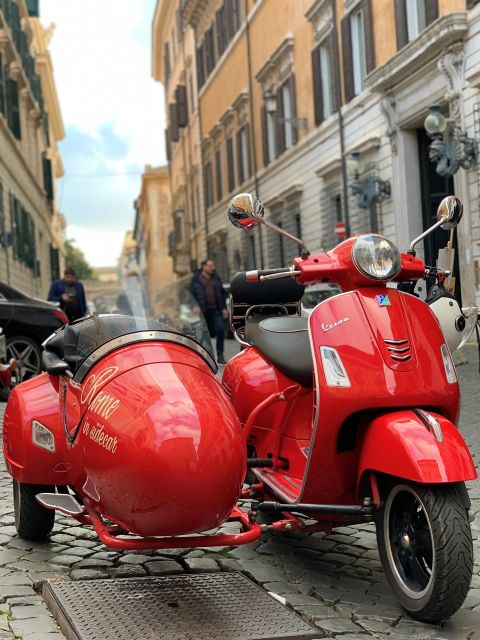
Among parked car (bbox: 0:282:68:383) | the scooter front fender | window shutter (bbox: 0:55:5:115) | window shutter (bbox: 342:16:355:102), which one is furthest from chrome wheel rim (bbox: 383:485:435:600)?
window shutter (bbox: 0:55:5:115)

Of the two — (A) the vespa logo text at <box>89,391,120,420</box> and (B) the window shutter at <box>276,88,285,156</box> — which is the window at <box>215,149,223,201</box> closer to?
(B) the window shutter at <box>276,88,285,156</box>

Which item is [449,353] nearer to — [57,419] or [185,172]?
[57,419]

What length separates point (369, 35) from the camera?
69.2 feet

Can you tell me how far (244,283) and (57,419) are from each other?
133 cm

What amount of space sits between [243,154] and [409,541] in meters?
31.2

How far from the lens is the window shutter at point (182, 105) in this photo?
44.7 meters

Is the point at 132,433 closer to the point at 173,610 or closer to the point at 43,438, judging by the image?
the point at 173,610

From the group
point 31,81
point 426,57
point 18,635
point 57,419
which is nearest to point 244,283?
point 57,419

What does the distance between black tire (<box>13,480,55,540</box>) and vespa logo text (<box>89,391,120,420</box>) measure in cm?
91

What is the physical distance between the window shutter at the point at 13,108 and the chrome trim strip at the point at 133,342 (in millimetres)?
24418

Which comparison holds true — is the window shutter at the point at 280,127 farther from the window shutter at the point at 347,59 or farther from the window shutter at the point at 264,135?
the window shutter at the point at 347,59

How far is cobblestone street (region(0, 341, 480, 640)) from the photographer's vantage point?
3516 mm

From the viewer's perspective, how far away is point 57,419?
444 centimetres

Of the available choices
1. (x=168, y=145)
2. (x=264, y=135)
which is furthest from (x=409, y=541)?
(x=168, y=145)
